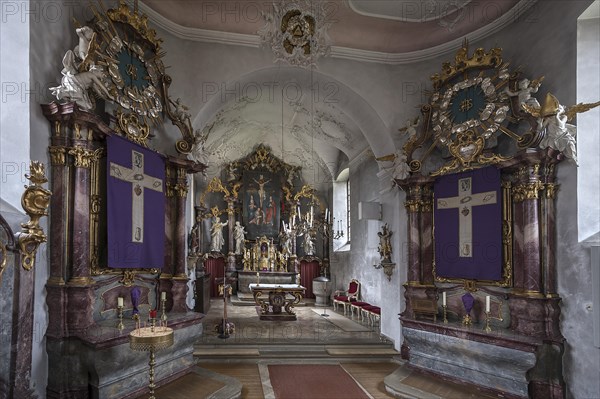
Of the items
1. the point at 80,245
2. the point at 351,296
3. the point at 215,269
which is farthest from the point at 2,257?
the point at 215,269

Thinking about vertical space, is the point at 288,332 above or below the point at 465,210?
below

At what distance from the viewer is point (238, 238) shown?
1741 cm

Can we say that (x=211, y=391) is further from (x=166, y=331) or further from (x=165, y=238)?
(x=165, y=238)

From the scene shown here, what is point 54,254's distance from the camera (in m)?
5.05

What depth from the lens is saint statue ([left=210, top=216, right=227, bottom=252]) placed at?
669 inches

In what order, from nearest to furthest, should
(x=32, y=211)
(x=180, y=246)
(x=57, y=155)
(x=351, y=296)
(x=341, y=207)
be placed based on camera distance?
(x=32, y=211) → (x=57, y=155) → (x=180, y=246) → (x=351, y=296) → (x=341, y=207)

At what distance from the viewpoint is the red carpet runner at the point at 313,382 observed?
6.19 m

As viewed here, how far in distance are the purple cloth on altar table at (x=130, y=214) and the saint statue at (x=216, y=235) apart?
9.96 meters

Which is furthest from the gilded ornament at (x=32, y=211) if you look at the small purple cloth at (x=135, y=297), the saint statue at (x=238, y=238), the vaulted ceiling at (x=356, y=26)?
the saint statue at (x=238, y=238)

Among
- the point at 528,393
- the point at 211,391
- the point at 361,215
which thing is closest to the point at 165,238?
the point at 211,391

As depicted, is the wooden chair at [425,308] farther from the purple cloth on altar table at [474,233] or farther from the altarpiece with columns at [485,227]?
the purple cloth on altar table at [474,233]

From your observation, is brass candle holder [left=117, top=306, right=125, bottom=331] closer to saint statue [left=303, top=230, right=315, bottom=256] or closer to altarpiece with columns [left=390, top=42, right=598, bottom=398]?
altarpiece with columns [left=390, top=42, right=598, bottom=398]

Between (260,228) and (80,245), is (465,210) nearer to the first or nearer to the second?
(80,245)

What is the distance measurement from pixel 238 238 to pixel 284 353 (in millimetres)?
9772
